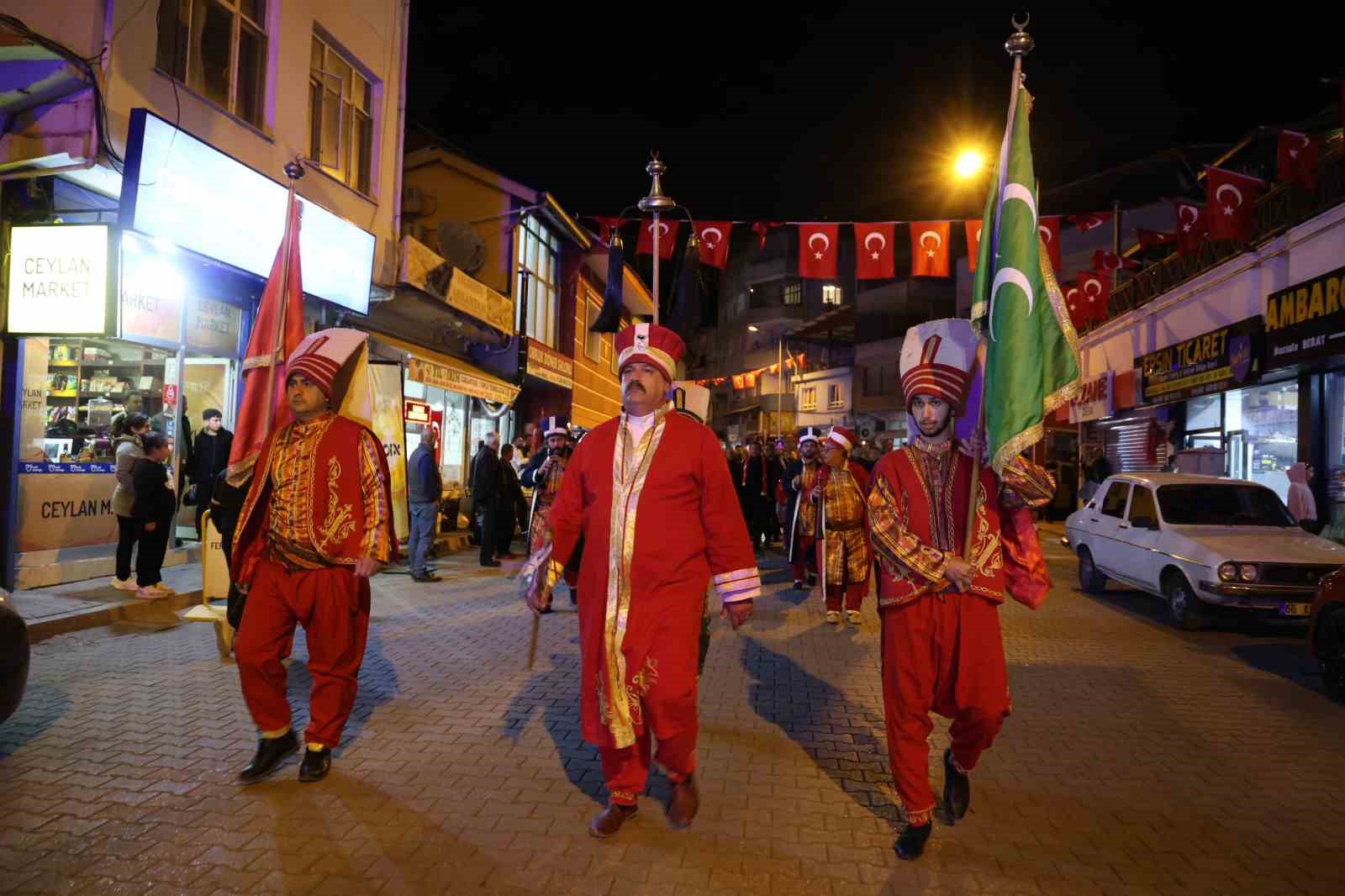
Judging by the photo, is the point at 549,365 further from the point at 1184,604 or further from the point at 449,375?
the point at 1184,604

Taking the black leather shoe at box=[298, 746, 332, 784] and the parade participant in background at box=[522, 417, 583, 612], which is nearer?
the black leather shoe at box=[298, 746, 332, 784]

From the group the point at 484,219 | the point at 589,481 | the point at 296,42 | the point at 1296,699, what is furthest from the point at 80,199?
the point at 1296,699

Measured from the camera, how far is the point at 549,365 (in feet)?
73.0

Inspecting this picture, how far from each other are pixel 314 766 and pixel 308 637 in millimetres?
625

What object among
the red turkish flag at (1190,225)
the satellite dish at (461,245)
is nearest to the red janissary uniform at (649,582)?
the satellite dish at (461,245)

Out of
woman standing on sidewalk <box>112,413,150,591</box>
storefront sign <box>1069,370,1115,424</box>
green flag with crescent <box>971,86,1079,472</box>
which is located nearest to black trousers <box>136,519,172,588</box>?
woman standing on sidewalk <box>112,413,150,591</box>

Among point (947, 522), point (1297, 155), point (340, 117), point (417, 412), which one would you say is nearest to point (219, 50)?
point (340, 117)

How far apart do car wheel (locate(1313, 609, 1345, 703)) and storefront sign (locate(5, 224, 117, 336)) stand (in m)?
10.7

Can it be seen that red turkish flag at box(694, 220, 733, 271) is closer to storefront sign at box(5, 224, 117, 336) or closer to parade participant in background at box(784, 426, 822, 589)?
parade participant in background at box(784, 426, 822, 589)

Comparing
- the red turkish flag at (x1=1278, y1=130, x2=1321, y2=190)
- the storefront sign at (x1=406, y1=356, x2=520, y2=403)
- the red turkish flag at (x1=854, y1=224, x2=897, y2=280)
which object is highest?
the red turkish flag at (x1=1278, y1=130, x2=1321, y2=190)

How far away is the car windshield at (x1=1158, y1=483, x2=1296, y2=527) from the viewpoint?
345 inches

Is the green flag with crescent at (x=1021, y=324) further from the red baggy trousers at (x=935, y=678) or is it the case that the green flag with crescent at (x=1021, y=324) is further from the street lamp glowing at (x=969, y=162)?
the street lamp glowing at (x=969, y=162)

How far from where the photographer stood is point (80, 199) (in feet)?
28.7

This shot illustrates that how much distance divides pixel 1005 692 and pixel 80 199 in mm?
10277
